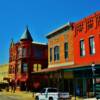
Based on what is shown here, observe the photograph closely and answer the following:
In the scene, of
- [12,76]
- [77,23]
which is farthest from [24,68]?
[77,23]

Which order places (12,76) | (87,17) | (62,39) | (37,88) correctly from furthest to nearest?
(12,76) < (37,88) < (62,39) < (87,17)

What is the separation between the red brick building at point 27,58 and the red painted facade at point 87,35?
23371 mm

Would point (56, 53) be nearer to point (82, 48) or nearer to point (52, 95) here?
point (82, 48)

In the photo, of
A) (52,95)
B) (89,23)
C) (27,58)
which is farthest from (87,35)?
(27,58)

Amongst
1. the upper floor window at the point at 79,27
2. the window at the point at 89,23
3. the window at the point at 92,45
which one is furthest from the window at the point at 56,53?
the window at the point at 92,45

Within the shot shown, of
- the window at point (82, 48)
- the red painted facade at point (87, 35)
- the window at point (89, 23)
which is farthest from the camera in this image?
the window at point (82, 48)

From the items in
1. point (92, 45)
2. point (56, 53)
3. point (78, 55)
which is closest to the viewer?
point (92, 45)

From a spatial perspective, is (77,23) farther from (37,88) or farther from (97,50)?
(37,88)

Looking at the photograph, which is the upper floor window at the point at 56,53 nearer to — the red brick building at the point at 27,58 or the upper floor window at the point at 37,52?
the red brick building at the point at 27,58

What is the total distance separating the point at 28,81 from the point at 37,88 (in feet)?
10.3

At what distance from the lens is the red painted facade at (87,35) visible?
125ft

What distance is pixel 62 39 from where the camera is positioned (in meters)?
47.9

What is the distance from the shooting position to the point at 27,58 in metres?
65.2

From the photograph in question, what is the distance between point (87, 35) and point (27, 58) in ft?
88.6
